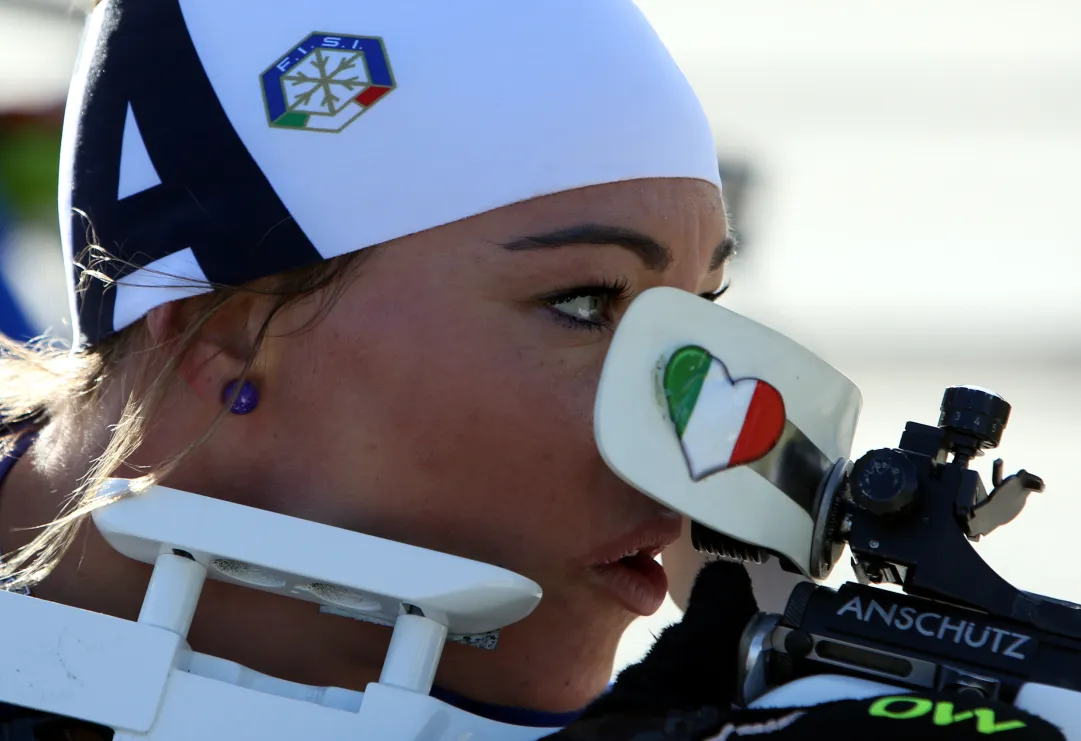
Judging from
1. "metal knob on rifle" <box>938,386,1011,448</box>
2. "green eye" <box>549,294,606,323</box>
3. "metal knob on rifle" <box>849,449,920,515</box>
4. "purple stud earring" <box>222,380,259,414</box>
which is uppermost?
"green eye" <box>549,294,606,323</box>

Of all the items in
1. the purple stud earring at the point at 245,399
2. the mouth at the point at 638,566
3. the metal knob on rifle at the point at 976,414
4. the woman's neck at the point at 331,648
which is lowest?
the woman's neck at the point at 331,648

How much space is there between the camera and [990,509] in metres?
0.94

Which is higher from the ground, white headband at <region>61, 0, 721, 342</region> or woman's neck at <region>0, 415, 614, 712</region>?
white headband at <region>61, 0, 721, 342</region>

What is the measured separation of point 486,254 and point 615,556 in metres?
0.30

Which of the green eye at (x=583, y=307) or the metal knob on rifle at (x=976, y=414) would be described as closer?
the metal knob on rifle at (x=976, y=414)

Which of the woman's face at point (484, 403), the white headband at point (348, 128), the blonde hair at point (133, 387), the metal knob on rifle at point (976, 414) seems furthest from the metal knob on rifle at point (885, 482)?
the blonde hair at point (133, 387)

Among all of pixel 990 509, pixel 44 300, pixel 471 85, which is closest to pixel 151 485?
pixel 471 85

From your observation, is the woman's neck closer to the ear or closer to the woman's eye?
the ear

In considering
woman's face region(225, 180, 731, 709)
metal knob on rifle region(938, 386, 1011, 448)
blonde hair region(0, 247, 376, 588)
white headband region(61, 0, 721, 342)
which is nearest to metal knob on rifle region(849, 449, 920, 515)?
metal knob on rifle region(938, 386, 1011, 448)

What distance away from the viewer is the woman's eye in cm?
120

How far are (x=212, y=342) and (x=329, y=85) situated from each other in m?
0.27

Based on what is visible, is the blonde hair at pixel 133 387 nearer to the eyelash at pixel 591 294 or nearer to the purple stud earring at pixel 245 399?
the purple stud earring at pixel 245 399

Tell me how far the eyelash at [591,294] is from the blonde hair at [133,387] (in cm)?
18

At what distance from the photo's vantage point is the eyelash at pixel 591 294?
119 centimetres
